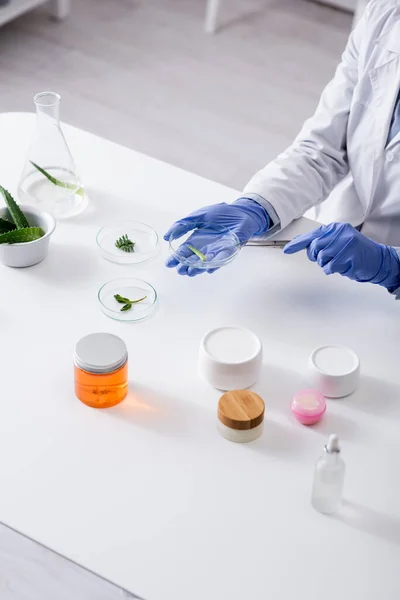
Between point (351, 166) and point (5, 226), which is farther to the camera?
point (351, 166)

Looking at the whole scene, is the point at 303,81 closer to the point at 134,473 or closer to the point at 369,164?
the point at 369,164

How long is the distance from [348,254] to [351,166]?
413mm

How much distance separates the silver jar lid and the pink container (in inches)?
10.2

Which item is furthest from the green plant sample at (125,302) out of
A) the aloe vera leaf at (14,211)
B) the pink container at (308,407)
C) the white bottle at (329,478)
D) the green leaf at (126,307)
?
the white bottle at (329,478)

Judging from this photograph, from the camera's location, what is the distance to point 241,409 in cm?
120

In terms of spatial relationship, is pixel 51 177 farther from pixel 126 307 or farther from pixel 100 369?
pixel 100 369

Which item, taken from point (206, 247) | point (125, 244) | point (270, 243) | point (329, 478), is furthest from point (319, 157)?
point (329, 478)

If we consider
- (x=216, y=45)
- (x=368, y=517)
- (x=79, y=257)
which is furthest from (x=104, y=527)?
(x=216, y=45)

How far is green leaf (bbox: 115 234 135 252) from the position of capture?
4.96 feet

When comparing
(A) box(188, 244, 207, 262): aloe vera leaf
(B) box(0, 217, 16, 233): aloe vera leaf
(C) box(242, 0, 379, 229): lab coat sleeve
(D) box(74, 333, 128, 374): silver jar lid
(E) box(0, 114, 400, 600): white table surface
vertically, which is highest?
(C) box(242, 0, 379, 229): lab coat sleeve

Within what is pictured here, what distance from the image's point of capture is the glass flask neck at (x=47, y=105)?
152 cm

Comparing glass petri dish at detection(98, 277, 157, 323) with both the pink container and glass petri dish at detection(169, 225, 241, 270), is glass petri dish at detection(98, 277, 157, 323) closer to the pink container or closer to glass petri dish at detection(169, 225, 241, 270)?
glass petri dish at detection(169, 225, 241, 270)

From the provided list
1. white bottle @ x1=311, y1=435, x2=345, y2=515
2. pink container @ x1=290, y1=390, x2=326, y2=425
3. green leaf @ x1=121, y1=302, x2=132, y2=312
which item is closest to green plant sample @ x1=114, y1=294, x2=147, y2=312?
green leaf @ x1=121, y1=302, x2=132, y2=312

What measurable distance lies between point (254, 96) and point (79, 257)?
6.94 feet
